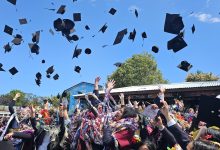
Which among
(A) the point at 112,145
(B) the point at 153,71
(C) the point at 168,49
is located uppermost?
(B) the point at 153,71

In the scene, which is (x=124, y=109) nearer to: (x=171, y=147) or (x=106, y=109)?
(x=106, y=109)

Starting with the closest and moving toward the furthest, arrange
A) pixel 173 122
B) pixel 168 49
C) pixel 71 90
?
pixel 173 122
pixel 168 49
pixel 71 90

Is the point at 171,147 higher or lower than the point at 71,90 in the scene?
lower

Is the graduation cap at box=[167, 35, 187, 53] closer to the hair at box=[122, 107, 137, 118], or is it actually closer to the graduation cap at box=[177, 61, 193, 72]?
the graduation cap at box=[177, 61, 193, 72]

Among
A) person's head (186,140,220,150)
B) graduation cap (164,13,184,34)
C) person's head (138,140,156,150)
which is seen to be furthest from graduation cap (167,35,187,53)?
person's head (186,140,220,150)

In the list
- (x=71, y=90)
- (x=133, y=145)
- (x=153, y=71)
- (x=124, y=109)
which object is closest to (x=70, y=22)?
(x=124, y=109)

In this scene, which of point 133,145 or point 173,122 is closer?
point 173,122

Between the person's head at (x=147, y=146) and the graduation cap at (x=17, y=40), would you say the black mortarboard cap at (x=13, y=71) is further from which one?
the person's head at (x=147, y=146)

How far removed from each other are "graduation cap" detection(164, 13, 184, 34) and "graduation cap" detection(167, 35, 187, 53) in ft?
0.63

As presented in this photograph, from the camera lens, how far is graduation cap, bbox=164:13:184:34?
7242 millimetres

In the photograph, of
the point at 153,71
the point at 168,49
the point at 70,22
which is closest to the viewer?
the point at 168,49

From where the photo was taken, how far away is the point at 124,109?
5211 millimetres

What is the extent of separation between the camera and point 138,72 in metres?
44.8

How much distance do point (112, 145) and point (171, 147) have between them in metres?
0.85
